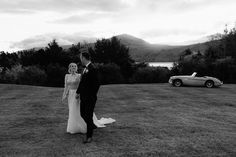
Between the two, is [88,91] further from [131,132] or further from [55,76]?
[55,76]

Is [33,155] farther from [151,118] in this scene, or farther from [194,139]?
[151,118]

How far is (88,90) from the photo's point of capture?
22.6ft

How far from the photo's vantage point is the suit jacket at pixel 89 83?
684cm

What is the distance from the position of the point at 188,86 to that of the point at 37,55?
3617cm

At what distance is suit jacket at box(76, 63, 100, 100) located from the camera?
22.4 ft

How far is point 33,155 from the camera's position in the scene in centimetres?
609

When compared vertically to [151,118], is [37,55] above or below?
above

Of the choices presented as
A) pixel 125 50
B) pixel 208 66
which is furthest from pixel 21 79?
pixel 125 50

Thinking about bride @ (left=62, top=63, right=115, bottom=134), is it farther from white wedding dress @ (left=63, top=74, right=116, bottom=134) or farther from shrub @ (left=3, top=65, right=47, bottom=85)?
shrub @ (left=3, top=65, right=47, bottom=85)

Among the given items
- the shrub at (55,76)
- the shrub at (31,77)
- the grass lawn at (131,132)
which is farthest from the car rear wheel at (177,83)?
the shrub at (31,77)

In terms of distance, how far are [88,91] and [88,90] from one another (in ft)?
0.09

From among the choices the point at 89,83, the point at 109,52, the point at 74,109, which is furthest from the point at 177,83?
the point at 109,52

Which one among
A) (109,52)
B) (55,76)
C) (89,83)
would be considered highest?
(109,52)

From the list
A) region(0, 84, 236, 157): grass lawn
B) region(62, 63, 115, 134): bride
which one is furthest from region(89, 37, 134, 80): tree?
region(62, 63, 115, 134): bride
